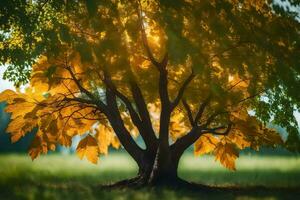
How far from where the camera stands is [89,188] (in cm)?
1952

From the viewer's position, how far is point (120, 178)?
23.7 metres

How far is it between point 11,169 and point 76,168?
4.63m

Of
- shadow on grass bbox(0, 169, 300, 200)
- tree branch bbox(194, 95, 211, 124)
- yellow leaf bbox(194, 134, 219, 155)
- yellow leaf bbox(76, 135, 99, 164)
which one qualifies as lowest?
shadow on grass bbox(0, 169, 300, 200)

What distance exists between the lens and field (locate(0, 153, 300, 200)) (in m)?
17.3

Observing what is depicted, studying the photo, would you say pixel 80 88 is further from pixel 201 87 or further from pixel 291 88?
pixel 291 88

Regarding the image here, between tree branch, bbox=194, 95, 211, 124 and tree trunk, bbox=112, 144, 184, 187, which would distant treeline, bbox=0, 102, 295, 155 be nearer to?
tree trunk, bbox=112, 144, 184, 187

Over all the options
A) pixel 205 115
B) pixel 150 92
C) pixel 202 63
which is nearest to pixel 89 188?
pixel 150 92

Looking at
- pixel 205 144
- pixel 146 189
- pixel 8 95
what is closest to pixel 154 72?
pixel 146 189

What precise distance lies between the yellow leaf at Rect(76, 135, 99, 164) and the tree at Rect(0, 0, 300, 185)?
43 millimetres

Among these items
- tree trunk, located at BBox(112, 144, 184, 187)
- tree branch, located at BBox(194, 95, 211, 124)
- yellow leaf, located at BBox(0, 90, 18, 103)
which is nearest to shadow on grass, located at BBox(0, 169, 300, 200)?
tree trunk, located at BBox(112, 144, 184, 187)

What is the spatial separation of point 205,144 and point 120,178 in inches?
150

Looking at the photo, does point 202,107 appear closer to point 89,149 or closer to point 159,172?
point 159,172

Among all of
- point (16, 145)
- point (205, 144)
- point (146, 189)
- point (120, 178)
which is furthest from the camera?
point (16, 145)

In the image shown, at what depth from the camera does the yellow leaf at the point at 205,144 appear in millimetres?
24000
